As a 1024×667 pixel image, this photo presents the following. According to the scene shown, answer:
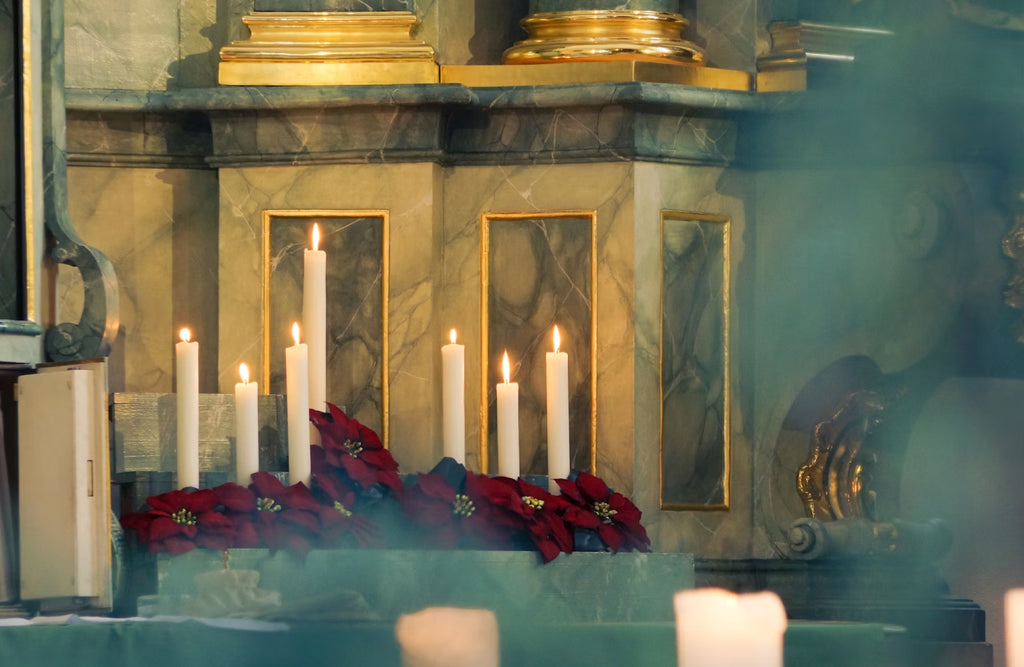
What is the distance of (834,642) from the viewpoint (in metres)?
2.56

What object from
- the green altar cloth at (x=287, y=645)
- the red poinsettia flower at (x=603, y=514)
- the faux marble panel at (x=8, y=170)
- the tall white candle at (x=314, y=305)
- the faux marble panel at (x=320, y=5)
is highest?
the faux marble panel at (x=320, y=5)

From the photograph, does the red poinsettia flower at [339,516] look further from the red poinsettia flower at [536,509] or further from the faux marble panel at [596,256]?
the faux marble panel at [596,256]

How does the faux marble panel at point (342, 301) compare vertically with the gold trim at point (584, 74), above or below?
below

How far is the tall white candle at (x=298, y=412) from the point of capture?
302 centimetres

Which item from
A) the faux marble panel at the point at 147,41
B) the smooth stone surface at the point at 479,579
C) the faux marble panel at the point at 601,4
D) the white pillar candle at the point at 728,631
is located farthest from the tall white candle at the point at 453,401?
the faux marble panel at the point at 147,41

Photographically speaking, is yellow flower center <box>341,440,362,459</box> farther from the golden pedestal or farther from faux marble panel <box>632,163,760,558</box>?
the golden pedestal

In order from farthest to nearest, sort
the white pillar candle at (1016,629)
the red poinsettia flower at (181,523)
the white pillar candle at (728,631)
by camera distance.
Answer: the red poinsettia flower at (181,523), the white pillar candle at (1016,629), the white pillar candle at (728,631)

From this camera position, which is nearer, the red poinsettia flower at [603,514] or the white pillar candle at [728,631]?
the white pillar candle at [728,631]

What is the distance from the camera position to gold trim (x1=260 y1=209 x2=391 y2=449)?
177 inches

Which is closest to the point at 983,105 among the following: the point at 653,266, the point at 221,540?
the point at 653,266

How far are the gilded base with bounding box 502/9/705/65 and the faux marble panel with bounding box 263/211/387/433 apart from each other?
0.61 meters

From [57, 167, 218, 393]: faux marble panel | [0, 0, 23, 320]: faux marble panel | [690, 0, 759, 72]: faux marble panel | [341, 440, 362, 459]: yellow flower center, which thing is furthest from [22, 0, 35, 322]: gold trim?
[690, 0, 759, 72]: faux marble panel

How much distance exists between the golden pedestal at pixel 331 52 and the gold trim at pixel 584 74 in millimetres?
105

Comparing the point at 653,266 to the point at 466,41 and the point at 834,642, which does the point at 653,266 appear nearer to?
the point at 466,41
